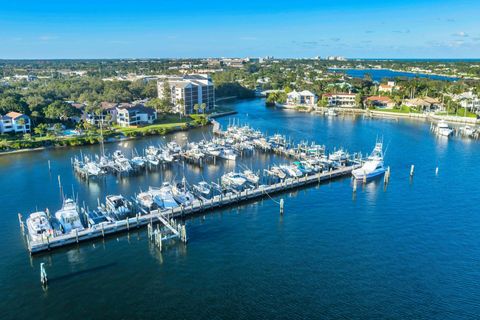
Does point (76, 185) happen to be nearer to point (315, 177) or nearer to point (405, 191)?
point (315, 177)

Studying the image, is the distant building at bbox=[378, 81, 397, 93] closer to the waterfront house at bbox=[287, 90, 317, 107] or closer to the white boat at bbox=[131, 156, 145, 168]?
the waterfront house at bbox=[287, 90, 317, 107]

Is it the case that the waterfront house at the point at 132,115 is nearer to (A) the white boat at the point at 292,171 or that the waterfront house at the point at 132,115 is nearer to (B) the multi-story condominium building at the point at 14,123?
(B) the multi-story condominium building at the point at 14,123

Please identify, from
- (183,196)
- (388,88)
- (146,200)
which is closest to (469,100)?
(388,88)

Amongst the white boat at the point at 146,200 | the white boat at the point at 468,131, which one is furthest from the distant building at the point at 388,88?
the white boat at the point at 146,200

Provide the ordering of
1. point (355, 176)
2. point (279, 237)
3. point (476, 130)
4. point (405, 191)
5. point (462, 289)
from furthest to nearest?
point (476, 130) → point (355, 176) → point (405, 191) → point (279, 237) → point (462, 289)

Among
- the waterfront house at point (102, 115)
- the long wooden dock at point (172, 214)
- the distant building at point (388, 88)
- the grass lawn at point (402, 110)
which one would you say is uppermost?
the distant building at point (388, 88)

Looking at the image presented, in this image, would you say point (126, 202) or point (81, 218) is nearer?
point (81, 218)

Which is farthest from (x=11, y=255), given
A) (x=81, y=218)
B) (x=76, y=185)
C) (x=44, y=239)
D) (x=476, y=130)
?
(x=476, y=130)
